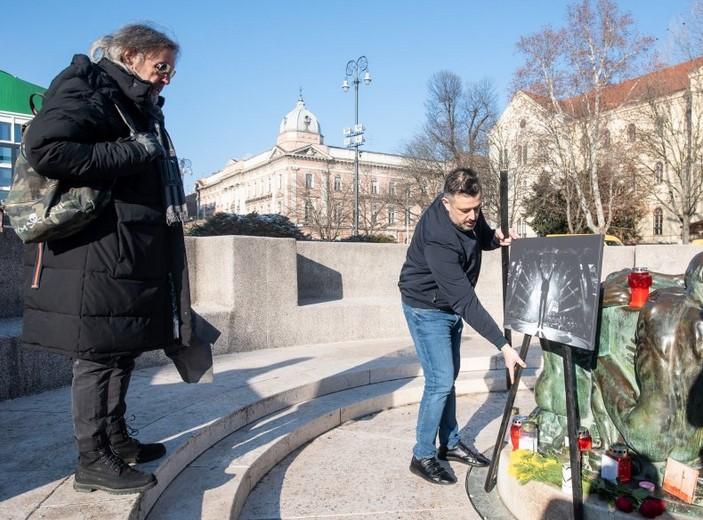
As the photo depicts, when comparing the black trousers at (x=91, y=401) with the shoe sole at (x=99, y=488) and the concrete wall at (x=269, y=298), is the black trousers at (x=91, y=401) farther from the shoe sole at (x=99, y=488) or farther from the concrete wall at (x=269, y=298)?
the concrete wall at (x=269, y=298)

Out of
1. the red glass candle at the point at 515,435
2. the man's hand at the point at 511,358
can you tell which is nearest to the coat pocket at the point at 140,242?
the man's hand at the point at 511,358

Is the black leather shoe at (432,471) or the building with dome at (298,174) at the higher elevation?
the building with dome at (298,174)

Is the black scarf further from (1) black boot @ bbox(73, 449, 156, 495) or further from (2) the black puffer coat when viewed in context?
(1) black boot @ bbox(73, 449, 156, 495)

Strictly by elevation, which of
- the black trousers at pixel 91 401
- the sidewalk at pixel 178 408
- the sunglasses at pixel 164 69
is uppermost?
the sunglasses at pixel 164 69

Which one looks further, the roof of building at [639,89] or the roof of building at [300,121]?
the roof of building at [300,121]

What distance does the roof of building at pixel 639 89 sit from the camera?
26859mm

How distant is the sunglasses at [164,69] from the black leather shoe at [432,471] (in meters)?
2.60

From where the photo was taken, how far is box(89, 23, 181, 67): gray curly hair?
2.55m

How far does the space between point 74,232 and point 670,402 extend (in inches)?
106

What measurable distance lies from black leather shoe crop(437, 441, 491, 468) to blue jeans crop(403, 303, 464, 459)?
0.93 ft

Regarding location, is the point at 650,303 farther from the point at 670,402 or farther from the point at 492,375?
the point at 492,375

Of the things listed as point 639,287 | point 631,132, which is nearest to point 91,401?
point 639,287

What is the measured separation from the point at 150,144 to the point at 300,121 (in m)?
85.7

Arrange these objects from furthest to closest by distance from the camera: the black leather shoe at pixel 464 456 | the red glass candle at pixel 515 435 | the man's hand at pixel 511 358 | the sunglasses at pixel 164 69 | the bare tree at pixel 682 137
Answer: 1. the bare tree at pixel 682 137
2. the black leather shoe at pixel 464 456
3. the red glass candle at pixel 515 435
4. the man's hand at pixel 511 358
5. the sunglasses at pixel 164 69
